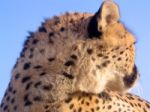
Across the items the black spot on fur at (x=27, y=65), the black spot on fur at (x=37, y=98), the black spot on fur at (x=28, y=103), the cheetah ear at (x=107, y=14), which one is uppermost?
the cheetah ear at (x=107, y=14)

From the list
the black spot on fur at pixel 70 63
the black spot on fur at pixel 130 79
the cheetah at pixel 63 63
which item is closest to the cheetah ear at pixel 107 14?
the cheetah at pixel 63 63

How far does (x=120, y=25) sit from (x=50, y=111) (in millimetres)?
823

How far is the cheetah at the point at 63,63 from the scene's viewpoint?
12.4 ft

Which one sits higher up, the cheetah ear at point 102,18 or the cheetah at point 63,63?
the cheetah ear at point 102,18

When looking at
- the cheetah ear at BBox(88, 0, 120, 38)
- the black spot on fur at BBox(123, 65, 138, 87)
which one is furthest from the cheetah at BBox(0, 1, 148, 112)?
the black spot on fur at BBox(123, 65, 138, 87)

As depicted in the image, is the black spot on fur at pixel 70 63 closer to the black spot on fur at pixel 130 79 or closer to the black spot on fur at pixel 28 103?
the black spot on fur at pixel 28 103

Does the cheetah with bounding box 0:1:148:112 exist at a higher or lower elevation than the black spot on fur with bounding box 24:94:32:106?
higher

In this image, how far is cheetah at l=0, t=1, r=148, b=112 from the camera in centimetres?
378

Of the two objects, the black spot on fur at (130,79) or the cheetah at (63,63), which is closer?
the cheetah at (63,63)

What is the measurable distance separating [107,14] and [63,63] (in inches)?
18.2

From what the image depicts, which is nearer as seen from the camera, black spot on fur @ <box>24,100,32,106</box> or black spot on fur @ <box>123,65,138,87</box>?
black spot on fur @ <box>24,100,32,106</box>

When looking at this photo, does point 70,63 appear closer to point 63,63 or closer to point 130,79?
point 63,63

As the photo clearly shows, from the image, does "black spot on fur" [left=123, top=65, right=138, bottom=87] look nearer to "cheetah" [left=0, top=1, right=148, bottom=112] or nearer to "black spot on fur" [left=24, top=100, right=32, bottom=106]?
"cheetah" [left=0, top=1, right=148, bottom=112]

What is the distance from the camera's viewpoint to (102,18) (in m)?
3.84
